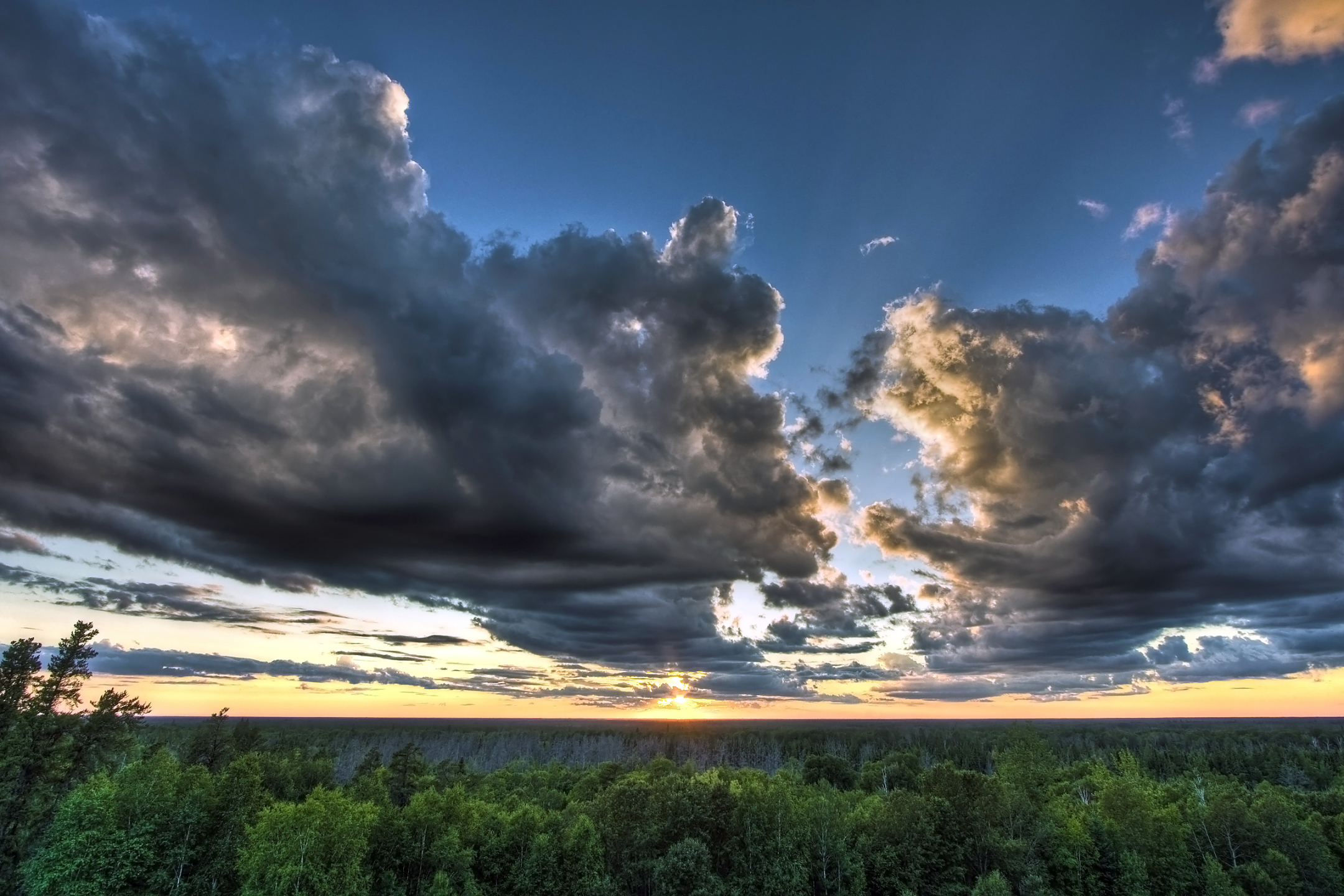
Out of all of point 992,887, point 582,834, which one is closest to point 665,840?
point 582,834

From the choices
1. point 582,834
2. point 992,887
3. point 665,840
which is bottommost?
point 992,887

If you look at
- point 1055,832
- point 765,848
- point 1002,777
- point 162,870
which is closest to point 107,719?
point 162,870

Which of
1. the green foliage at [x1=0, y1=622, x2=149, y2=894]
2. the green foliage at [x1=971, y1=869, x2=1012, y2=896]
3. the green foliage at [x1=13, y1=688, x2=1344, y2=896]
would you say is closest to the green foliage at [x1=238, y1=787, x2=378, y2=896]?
the green foliage at [x1=13, y1=688, x2=1344, y2=896]

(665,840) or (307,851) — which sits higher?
(307,851)

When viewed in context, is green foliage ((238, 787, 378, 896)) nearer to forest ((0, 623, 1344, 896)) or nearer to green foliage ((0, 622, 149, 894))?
forest ((0, 623, 1344, 896))

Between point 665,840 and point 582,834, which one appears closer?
point 582,834

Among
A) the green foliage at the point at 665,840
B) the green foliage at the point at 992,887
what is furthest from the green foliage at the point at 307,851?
the green foliage at the point at 992,887

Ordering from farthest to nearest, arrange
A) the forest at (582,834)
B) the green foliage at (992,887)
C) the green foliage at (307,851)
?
1. the green foliage at (992,887)
2. the forest at (582,834)
3. the green foliage at (307,851)

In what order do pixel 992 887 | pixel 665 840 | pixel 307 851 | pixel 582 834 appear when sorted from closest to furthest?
pixel 307 851, pixel 992 887, pixel 582 834, pixel 665 840

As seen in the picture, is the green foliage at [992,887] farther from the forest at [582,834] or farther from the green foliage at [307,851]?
the green foliage at [307,851]

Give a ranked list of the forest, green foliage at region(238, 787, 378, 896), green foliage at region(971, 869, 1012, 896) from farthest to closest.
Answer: green foliage at region(971, 869, 1012, 896), the forest, green foliage at region(238, 787, 378, 896)

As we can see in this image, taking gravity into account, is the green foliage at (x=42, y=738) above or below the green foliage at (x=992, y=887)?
above

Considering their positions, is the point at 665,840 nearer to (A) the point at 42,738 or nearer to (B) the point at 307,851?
(B) the point at 307,851

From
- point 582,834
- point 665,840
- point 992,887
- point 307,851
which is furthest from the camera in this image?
point 665,840
